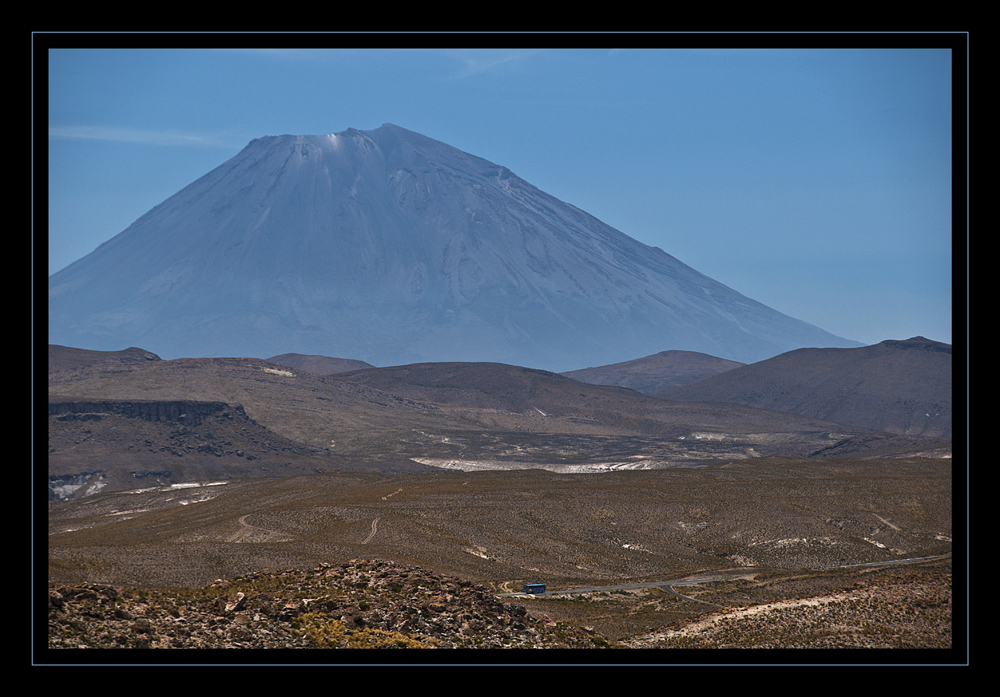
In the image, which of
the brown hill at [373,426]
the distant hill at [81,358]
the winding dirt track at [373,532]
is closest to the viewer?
the winding dirt track at [373,532]

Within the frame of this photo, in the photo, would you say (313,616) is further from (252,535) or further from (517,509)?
(517,509)

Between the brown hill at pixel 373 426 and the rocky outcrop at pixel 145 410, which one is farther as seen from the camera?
the rocky outcrop at pixel 145 410

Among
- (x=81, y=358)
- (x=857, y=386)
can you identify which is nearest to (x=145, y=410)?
(x=81, y=358)

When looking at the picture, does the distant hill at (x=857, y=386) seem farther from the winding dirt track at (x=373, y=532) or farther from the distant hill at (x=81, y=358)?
the winding dirt track at (x=373, y=532)

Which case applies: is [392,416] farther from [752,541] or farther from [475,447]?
[752,541]

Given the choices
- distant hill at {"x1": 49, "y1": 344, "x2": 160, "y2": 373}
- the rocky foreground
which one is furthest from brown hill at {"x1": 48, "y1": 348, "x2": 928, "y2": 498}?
the rocky foreground

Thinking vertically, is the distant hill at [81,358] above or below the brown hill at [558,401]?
above

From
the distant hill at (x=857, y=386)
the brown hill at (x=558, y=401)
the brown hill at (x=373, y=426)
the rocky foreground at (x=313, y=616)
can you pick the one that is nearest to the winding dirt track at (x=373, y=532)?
the rocky foreground at (x=313, y=616)
